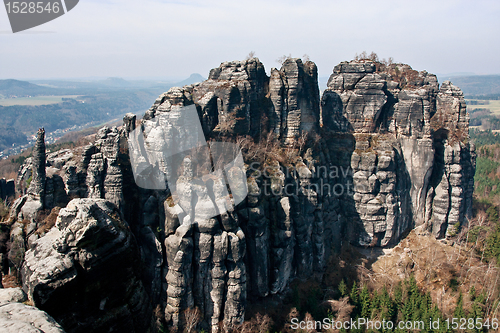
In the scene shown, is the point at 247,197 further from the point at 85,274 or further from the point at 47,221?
the point at 85,274

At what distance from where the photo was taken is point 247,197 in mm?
30891

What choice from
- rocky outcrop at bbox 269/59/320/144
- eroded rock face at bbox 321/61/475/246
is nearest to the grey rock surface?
rocky outcrop at bbox 269/59/320/144

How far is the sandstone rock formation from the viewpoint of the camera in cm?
1639

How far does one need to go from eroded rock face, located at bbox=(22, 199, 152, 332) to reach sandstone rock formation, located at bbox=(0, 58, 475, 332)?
6 cm

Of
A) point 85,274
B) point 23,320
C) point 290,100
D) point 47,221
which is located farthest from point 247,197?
point 23,320

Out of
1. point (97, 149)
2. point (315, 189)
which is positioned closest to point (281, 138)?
point (315, 189)

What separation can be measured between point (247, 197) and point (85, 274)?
17364mm

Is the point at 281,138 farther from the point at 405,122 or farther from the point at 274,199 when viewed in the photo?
the point at 405,122

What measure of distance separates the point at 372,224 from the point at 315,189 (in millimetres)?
9991

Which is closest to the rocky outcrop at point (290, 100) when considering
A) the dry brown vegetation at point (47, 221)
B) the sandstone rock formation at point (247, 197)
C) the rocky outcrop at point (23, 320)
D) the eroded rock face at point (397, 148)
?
the sandstone rock formation at point (247, 197)

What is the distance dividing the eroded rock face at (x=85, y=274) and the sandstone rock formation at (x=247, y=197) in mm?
59

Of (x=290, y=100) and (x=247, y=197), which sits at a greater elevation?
(x=290, y=100)

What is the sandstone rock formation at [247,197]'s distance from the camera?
16.4m

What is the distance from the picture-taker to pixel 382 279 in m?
39.0
